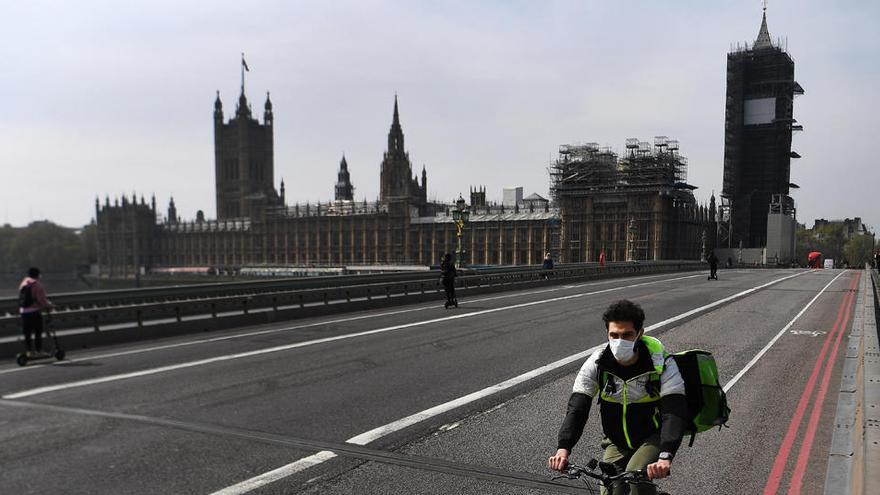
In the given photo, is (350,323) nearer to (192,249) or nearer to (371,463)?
(371,463)

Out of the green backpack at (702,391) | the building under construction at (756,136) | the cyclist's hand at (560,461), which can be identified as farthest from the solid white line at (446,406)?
the building under construction at (756,136)

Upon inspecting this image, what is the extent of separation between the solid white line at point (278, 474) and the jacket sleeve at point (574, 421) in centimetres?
303

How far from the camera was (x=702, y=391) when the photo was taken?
3525 millimetres

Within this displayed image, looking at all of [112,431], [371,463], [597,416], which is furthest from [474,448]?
[112,431]

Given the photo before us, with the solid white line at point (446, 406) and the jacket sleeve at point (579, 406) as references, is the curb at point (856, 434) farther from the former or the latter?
the solid white line at point (446, 406)

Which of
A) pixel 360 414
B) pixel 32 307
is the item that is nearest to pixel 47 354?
pixel 32 307

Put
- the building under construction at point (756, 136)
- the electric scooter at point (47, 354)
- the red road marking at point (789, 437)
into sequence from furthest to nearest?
the building under construction at point (756, 136), the electric scooter at point (47, 354), the red road marking at point (789, 437)

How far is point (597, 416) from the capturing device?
25.3ft

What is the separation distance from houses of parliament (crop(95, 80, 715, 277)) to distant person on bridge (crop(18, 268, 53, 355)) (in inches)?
2812

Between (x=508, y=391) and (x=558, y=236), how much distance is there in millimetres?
94253

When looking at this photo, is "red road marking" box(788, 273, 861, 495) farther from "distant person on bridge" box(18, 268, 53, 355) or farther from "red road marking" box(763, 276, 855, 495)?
"distant person on bridge" box(18, 268, 53, 355)

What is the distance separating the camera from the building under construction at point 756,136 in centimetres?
8825

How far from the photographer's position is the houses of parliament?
3649 inches

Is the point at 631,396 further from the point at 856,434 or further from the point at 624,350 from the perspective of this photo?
the point at 856,434
